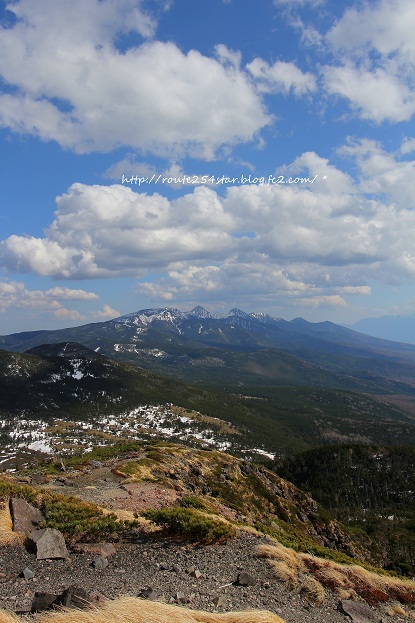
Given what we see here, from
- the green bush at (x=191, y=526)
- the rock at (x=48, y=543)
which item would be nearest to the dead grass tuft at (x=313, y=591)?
the green bush at (x=191, y=526)

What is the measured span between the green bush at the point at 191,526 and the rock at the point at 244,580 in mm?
3705

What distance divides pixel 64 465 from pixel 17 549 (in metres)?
29.7

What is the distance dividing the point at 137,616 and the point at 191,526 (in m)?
10.4

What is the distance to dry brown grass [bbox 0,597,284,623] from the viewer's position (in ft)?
31.4

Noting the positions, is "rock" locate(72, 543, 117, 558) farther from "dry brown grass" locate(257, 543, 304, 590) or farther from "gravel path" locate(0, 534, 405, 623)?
"dry brown grass" locate(257, 543, 304, 590)

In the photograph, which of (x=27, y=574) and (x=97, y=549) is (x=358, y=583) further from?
(x=27, y=574)

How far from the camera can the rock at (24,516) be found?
1968 cm

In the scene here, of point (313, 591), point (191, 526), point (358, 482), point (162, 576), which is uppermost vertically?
point (162, 576)

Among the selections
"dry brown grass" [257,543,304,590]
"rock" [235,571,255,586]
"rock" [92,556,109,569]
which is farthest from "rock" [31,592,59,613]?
"dry brown grass" [257,543,304,590]

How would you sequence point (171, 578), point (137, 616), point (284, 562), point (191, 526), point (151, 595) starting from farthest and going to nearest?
point (191, 526) < point (284, 562) < point (171, 578) < point (151, 595) < point (137, 616)

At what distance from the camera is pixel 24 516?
20.8 m

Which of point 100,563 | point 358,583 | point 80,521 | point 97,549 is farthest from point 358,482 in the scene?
point 100,563

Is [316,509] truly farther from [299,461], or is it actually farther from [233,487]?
[299,461]

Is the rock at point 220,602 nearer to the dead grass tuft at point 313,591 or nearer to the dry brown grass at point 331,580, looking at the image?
the dry brown grass at point 331,580
